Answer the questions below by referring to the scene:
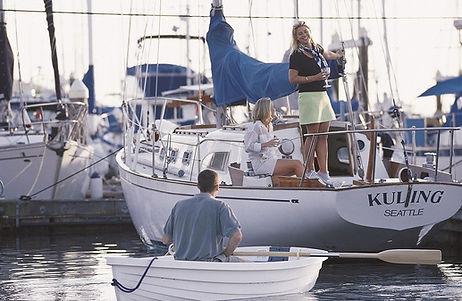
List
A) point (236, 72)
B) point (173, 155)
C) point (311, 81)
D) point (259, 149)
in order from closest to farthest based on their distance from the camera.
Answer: point (259, 149)
point (311, 81)
point (236, 72)
point (173, 155)

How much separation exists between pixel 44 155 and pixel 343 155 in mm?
10404

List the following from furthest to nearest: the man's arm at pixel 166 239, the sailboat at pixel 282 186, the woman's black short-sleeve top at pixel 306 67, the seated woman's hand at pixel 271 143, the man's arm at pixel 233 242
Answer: the woman's black short-sleeve top at pixel 306 67, the seated woman's hand at pixel 271 143, the sailboat at pixel 282 186, the man's arm at pixel 166 239, the man's arm at pixel 233 242

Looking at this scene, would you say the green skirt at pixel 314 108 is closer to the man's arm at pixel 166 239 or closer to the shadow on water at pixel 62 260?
the shadow on water at pixel 62 260

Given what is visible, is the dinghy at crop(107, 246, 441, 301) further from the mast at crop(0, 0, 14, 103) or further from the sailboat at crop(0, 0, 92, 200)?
the mast at crop(0, 0, 14, 103)

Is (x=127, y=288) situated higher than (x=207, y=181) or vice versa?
(x=207, y=181)

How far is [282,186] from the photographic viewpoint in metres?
17.0

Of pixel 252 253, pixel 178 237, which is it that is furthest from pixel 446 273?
pixel 178 237

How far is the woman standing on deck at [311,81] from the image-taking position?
17.2 m

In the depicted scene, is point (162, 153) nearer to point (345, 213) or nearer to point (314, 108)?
point (314, 108)

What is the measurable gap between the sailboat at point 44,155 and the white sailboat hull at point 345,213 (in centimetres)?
1058

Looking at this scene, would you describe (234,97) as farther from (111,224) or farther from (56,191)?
(56,191)

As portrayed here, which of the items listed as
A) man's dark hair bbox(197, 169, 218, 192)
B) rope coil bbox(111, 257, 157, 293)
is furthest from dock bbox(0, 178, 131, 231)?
man's dark hair bbox(197, 169, 218, 192)

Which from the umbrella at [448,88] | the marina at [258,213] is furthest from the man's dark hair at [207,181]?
the umbrella at [448,88]

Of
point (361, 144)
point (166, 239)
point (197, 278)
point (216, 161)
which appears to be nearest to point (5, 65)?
point (216, 161)
